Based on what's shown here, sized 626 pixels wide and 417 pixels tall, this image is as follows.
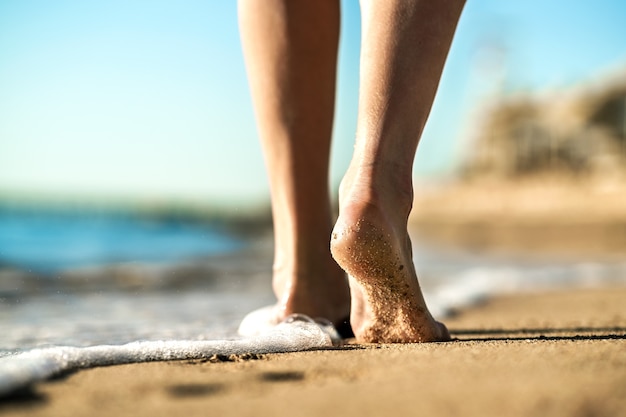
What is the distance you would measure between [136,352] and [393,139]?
1.95 ft

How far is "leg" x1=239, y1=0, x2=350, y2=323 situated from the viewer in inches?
66.3

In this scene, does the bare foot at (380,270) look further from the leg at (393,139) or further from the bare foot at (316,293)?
the bare foot at (316,293)

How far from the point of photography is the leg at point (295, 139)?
1.68 m

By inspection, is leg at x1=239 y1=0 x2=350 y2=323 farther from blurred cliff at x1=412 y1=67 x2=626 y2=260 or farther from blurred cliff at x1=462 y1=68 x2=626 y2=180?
blurred cliff at x1=462 y1=68 x2=626 y2=180

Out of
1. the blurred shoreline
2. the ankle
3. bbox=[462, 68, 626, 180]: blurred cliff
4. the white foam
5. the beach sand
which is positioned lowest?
the beach sand

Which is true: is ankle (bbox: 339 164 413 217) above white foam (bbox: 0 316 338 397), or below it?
above

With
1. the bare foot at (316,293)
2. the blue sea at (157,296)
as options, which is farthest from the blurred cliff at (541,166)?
the bare foot at (316,293)

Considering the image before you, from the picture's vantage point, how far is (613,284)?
3.86 metres

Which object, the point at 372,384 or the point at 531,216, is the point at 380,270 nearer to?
the point at 372,384

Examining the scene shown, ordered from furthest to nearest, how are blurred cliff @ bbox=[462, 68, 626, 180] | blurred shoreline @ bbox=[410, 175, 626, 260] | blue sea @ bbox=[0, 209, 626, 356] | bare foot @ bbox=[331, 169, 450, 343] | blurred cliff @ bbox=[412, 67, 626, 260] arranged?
blurred cliff @ bbox=[462, 68, 626, 180], blurred cliff @ bbox=[412, 67, 626, 260], blurred shoreline @ bbox=[410, 175, 626, 260], blue sea @ bbox=[0, 209, 626, 356], bare foot @ bbox=[331, 169, 450, 343]

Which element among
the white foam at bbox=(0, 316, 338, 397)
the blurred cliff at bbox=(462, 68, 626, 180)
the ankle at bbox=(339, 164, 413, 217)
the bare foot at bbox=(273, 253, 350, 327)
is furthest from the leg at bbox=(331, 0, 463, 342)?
the blurred cliff at bbox=(462, 68, 626, 180)

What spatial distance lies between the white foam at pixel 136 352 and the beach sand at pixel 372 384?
0.03m

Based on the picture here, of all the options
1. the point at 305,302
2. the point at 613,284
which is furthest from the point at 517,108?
the point at 305,302

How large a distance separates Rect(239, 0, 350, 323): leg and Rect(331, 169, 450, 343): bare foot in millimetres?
231
